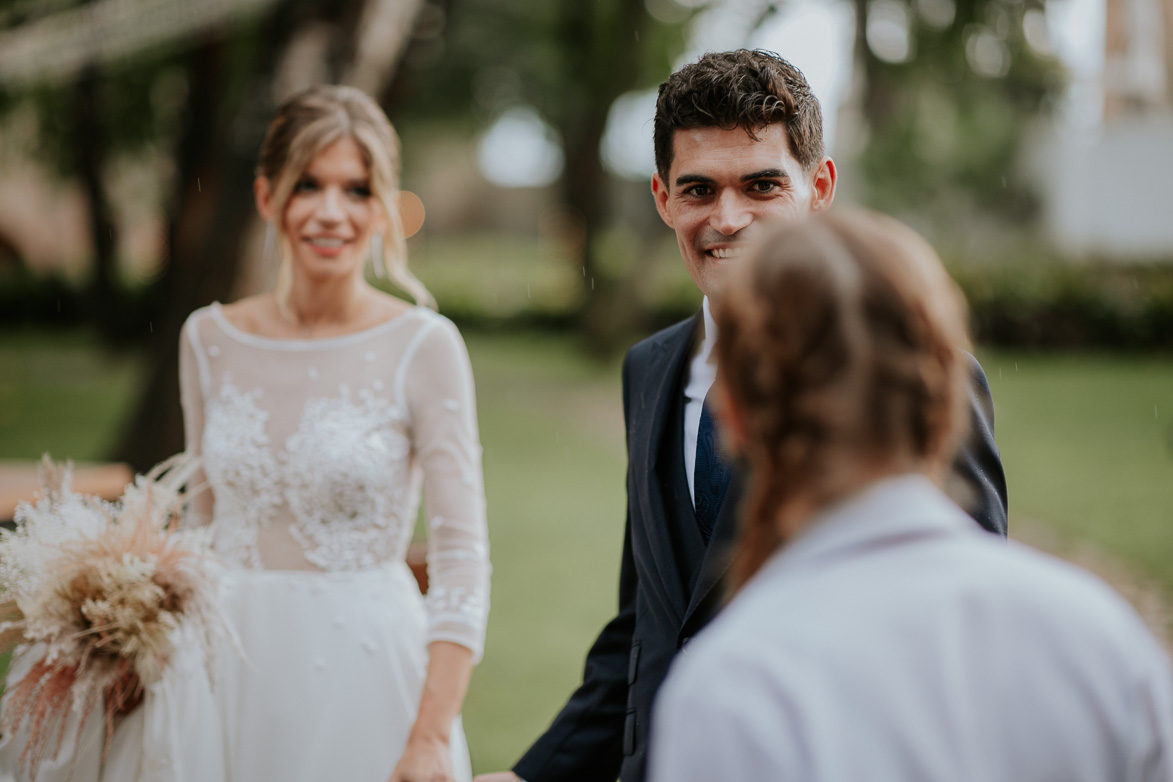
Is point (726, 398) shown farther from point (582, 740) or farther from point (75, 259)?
point (75, 259)

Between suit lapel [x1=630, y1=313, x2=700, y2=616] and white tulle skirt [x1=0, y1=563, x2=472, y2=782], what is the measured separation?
921 millimetres

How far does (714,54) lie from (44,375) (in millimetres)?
20231

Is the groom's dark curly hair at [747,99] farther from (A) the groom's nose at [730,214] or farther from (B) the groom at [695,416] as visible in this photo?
(A) the groom's nose at [730,214]

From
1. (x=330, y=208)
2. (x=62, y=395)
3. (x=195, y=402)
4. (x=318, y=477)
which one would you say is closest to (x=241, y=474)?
(x=318, y=477)

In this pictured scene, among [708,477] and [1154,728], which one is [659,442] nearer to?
[708,477]

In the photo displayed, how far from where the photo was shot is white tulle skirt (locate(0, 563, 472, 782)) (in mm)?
2416

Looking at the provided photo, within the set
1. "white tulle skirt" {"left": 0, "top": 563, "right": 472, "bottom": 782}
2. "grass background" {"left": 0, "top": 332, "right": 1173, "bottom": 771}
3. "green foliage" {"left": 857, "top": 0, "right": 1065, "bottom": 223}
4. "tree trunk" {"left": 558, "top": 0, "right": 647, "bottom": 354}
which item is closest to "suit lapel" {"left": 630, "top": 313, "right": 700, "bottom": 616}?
"white tulle skirt" {"left": 0, "top": 563, "right": 472, "bottom": 782}

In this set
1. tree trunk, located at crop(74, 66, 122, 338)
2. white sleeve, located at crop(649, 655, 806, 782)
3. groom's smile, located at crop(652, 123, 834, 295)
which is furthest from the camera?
tree trunk, located at crop(74, 66, 122, 338)

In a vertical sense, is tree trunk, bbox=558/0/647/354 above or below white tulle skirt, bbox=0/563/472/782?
above

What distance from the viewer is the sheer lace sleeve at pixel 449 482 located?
2486 millimetres

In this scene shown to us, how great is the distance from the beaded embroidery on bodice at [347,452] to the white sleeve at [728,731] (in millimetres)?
1578

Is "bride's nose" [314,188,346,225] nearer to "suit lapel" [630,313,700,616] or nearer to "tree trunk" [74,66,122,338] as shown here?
"suit lapel" [630,313,700,616]

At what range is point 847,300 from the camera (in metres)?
1.04

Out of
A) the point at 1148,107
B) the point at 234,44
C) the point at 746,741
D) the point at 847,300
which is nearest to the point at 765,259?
the point at 847,300
